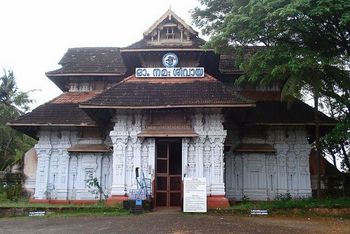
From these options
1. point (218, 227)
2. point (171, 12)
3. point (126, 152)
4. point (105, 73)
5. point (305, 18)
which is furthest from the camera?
point (105, 73)

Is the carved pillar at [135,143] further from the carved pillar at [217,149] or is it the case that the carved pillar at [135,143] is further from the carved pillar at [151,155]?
the carved pillar at [217,149]

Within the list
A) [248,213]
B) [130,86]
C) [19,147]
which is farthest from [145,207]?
[19,147]

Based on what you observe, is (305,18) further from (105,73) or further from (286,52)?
(105,73)

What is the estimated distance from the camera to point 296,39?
15.9 metres

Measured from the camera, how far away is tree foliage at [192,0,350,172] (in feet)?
46.4

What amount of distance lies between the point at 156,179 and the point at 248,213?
174 inches

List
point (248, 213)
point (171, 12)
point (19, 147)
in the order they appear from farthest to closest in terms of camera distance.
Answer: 1. point (19, 147)
2. point (171, 12)
3. point (248, 213)

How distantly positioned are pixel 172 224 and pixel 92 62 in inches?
525

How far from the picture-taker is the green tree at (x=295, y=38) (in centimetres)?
1413

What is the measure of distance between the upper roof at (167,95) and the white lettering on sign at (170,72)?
0.65 ft

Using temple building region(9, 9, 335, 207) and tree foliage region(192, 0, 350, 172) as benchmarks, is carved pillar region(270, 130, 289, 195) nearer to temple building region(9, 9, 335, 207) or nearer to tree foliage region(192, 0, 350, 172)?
temple building region(9, 9, 335, 207)

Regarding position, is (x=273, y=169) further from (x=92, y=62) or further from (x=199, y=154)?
(x=92, y=62)

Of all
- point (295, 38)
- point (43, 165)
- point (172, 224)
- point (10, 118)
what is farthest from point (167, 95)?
point (10, 118)

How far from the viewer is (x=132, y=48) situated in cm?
1909
